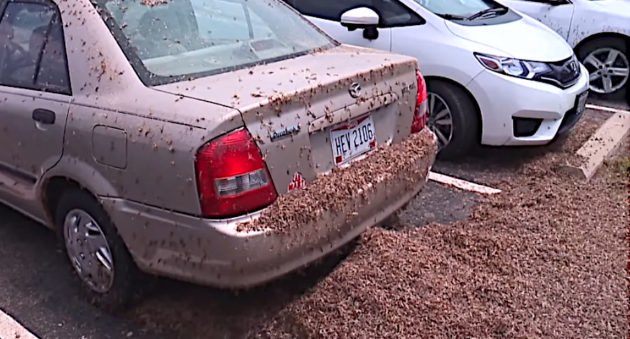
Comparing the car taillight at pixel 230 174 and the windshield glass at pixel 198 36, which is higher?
the windshield glass at pixel 198 36

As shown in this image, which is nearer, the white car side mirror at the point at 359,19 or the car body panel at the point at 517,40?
the white car side mirror at the point at 359,19

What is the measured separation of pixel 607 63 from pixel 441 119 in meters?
3.16

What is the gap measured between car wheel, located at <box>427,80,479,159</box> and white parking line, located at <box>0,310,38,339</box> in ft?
10.9

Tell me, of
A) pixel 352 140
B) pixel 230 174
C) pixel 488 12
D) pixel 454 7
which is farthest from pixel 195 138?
pixel 488 12

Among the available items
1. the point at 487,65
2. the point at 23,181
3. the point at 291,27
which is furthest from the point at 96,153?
the point at 487,65

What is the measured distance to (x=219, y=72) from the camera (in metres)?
3.24

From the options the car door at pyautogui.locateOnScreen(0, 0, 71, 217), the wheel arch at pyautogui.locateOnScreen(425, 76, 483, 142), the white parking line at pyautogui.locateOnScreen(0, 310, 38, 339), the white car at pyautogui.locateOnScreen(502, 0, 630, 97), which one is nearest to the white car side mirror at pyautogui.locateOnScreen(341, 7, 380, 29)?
the wheel arch at pyautogui.locateOnScreen(425, 76, 483, 142)

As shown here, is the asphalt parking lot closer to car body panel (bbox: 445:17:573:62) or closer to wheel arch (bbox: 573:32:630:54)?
car body panel (bbox: 445:17:573:62)

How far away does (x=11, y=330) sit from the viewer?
331 centimetres

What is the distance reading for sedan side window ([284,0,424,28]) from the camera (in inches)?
219

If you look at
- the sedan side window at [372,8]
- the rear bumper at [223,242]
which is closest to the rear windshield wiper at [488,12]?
the sedan side window at [372,8]

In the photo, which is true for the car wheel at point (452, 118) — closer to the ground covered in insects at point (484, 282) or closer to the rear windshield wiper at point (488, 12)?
the rear windshield wiper at point (488, 12)

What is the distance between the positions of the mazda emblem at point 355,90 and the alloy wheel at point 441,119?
2167 mm

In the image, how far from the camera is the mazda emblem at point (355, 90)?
323 cm
